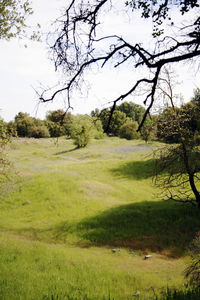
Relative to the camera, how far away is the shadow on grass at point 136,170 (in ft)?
117

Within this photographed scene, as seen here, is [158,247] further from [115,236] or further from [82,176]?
[82,176]

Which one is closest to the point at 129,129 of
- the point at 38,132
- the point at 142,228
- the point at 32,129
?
the point at 38,132

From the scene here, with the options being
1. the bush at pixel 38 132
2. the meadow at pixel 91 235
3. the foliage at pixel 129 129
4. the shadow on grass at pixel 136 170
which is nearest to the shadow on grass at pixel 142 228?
the meadow at pixel 91 235

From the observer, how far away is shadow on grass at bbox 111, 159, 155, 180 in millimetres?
35803

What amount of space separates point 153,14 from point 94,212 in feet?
61.6

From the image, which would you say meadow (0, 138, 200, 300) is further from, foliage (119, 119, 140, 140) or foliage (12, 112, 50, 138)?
foliage (12, 112, 50, 138)

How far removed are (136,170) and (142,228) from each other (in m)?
18.9

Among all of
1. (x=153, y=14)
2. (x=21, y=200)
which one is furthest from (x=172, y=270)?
(x=21, y=200)

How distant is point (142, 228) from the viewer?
19547 mm

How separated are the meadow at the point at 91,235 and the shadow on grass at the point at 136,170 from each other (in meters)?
0.15

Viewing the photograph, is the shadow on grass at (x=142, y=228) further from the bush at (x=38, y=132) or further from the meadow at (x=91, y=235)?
the bush at (x=38, y=132)

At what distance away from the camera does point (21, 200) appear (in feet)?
86.6

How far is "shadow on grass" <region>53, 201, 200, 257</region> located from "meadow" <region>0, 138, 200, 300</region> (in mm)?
67

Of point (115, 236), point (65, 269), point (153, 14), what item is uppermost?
point (153, 14)
